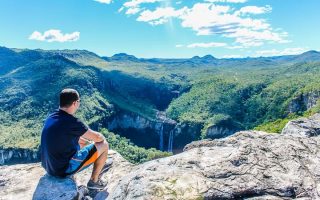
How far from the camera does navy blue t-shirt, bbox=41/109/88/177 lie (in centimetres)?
1292

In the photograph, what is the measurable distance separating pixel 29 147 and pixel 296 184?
159m

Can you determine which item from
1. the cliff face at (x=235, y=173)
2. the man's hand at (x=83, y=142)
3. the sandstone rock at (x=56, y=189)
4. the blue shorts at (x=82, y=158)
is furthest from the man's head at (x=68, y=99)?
the cliff face at (x=235, y=173)

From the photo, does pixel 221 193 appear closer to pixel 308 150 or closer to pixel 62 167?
pixel 308 150

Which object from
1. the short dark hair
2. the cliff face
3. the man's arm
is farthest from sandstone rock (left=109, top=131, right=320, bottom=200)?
the short dark hair

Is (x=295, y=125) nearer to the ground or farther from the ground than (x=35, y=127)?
farther from the ground

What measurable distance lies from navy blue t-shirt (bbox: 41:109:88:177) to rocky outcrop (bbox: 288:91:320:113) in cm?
15428

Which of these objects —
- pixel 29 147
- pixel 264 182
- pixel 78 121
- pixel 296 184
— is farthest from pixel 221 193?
pixel 29 147

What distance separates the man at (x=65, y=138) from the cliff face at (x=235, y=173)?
1.13 m

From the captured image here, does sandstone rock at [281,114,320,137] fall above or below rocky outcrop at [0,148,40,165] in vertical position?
above

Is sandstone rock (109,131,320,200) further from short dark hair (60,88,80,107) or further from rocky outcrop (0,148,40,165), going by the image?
rocky outcrop (0,148,40,165)

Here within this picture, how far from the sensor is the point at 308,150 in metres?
13.5

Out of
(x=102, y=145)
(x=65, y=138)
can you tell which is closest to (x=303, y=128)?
(x=102, y=145)

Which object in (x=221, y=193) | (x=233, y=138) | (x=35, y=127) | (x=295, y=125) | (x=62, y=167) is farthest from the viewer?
(x=35, y=127)

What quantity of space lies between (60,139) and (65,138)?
0.18m
